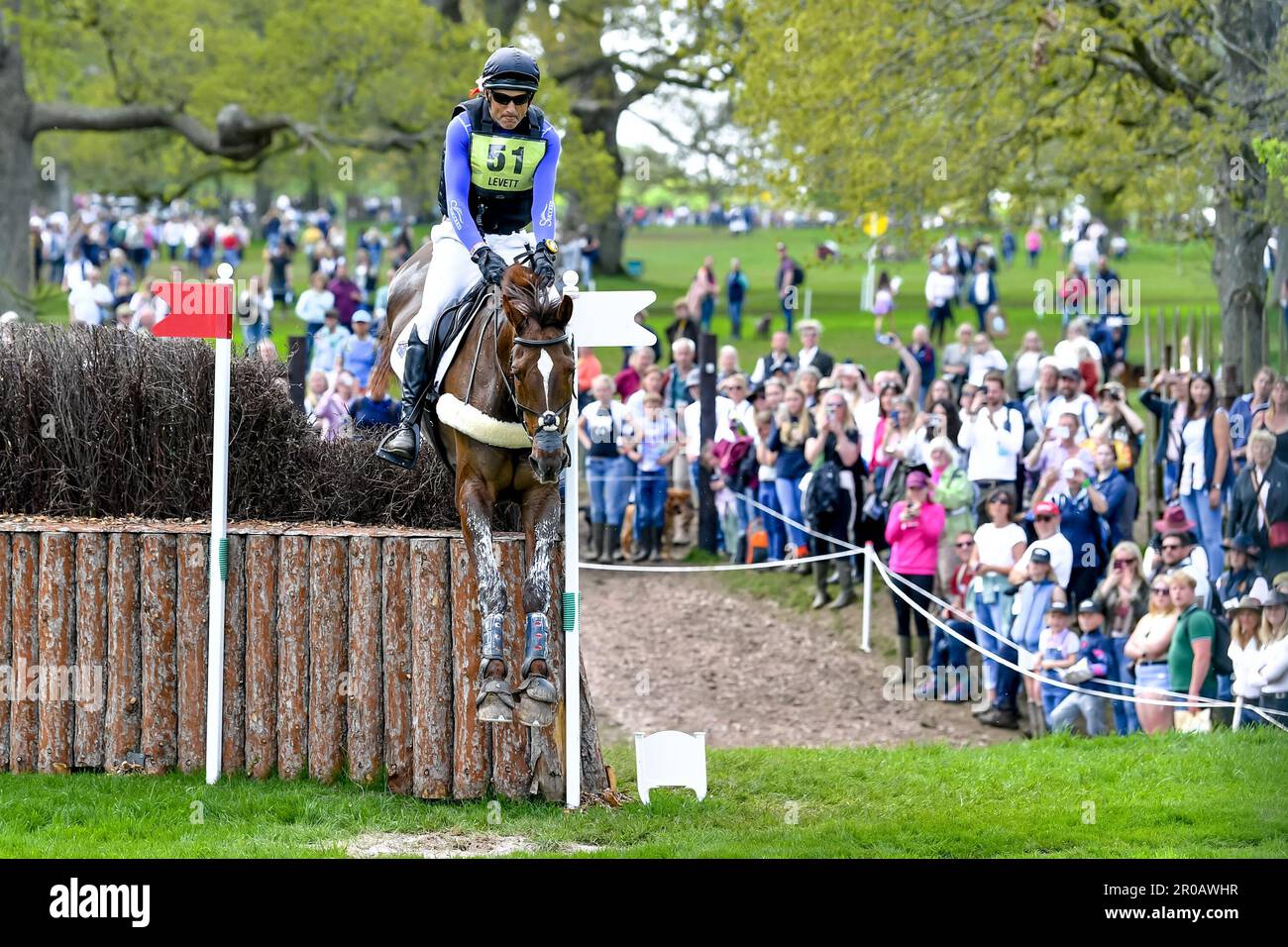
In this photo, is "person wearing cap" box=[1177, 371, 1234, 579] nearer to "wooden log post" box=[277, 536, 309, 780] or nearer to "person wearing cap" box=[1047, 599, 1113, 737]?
"person wearing cap" box=[1047, 599, 1113, 737]

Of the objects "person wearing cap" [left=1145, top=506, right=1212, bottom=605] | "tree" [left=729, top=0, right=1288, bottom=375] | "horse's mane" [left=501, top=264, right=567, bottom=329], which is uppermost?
"tree" [left=729, top=0, right=1288, bottom=375]

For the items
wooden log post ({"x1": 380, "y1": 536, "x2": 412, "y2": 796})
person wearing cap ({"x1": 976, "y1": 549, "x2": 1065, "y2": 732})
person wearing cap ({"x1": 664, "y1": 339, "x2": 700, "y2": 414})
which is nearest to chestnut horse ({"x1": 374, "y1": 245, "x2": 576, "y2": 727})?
wooden log post ({"x1": 380, "y1": 536, "x2": 412, "y2": 796})

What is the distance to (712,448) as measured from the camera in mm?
20625

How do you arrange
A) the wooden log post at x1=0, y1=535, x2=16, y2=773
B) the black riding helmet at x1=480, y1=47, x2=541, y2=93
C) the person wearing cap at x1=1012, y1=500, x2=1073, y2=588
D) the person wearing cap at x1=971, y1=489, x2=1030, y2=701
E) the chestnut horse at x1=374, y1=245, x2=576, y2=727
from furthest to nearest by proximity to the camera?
the person wearing cap at x1=971, y1=489, x2=1030, y2=701, the person wearing cap at x1=1012, y1=500, x2=1073, y2=588, the wooden log post at x1=0, y1=535, x2=16, y2=773, the black riding helmet at x1=480, y1=47, x2=541, y2=93, the chestnut horse at x1=374, y1=245, x2=576, y2=727

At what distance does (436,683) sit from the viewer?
36.2 feet

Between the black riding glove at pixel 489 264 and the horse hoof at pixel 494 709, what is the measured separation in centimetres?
226

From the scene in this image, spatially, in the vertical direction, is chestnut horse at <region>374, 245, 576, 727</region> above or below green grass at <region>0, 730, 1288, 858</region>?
above

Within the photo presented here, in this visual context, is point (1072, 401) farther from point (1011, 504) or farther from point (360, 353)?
point (360, 353)

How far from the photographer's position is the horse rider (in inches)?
419

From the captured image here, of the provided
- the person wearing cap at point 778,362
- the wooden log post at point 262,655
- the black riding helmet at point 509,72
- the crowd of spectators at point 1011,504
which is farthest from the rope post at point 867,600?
the black riding helmet at point 509,72

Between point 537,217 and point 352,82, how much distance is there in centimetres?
2383

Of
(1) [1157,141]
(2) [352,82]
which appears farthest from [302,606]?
(2) [352,82]

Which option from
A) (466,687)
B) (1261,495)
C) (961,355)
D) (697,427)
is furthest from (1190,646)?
(961,355)

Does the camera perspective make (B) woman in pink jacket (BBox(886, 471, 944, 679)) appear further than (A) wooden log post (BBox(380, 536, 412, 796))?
Yes
